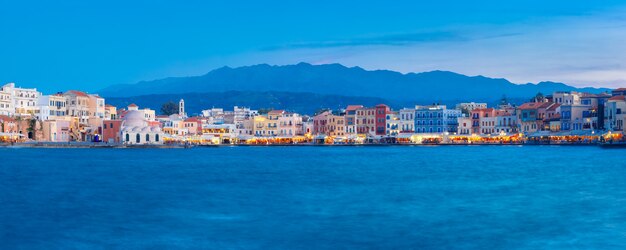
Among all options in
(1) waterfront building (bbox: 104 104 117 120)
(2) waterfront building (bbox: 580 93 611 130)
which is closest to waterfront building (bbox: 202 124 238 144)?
(1) waterfront building (bbox: 104 104 117 120)

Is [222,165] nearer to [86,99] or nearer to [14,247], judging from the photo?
[14,247]

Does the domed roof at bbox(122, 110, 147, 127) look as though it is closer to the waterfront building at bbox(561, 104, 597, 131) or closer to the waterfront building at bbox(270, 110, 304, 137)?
the waterfront building at bbox(270, 110, 304, 137)

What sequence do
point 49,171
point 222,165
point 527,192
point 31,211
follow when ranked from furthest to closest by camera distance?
point 222,165 < point 49,171 < point 527,192 < point 31,211

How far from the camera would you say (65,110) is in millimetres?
99875

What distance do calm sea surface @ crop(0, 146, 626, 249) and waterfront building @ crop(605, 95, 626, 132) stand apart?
124 feet

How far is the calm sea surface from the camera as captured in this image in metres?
23.6

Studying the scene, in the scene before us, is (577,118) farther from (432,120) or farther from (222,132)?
(222,132)

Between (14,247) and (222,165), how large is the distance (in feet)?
122

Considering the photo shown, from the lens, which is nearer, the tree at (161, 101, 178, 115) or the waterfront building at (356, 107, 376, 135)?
the waterfront building at (356, 107, 376, 135)

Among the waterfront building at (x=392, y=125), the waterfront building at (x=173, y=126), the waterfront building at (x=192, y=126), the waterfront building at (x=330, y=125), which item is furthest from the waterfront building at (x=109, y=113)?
the waterfront building at (x=392, y=125)

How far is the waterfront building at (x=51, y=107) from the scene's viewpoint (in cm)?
9712

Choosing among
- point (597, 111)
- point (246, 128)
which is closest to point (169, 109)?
point (246, 128)

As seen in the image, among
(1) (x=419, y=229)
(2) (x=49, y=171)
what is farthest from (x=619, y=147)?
(1) (x=419, y=229)

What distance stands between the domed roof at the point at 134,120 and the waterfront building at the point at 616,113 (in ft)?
172
